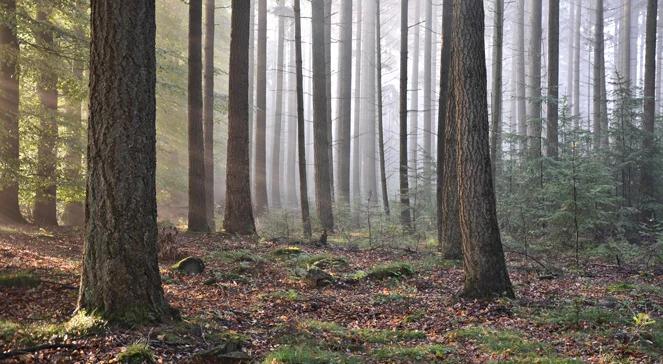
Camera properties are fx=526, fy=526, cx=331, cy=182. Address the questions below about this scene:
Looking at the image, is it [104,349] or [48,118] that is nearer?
[104,349]

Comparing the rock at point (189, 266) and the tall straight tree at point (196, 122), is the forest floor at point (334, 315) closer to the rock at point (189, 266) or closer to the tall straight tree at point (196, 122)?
the rock at point (189, 266)

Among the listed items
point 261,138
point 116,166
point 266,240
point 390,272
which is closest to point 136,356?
point 116,166

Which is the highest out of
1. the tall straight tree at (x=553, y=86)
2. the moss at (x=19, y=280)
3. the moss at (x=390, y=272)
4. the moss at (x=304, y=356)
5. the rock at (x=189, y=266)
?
the tall straight tree at (x=553, y=86)

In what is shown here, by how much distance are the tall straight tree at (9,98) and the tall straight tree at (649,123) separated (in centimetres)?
1715

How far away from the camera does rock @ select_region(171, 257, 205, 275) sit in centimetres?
950

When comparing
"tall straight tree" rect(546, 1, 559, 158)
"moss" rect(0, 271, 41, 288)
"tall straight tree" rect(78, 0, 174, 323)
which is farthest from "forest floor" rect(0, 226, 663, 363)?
"tall straight tree" rect(546, 1, 559, 158)

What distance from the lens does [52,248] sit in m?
10.7

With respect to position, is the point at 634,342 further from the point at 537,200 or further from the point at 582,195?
the point at 537,200

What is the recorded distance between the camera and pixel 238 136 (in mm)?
14375

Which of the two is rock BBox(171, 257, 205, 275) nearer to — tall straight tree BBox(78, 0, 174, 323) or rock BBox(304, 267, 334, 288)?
rock BBox(304, 267, 334, 288)

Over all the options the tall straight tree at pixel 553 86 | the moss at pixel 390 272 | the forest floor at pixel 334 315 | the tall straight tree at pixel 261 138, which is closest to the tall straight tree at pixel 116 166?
the forest floor at pixel 334 315

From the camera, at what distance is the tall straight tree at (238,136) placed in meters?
14.3

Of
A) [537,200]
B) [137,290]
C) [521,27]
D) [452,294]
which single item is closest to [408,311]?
[452,294]

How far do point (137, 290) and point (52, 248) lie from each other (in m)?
6.33
